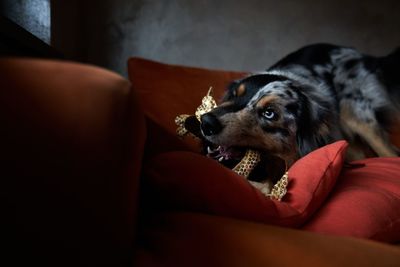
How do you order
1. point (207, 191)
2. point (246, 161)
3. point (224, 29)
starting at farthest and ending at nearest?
point (224, 29), point (246, 161), point (207, 191)

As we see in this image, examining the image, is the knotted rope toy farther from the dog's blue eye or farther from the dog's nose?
the dog's blue eye

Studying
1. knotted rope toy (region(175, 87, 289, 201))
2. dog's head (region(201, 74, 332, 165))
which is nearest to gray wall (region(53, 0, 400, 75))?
dog's head (region(201, 74, 332, 165))

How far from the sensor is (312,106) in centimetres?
187

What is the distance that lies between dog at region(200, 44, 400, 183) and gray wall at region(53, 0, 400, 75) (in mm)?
468

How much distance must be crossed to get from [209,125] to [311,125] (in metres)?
0.43

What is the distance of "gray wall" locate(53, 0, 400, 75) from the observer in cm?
280

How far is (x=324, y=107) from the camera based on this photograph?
6.40 ft

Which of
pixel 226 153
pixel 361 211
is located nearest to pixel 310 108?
pixel 226 153

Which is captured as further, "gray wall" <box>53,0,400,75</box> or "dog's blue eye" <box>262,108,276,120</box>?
"gray wall" <box>53,0,400,75</box>

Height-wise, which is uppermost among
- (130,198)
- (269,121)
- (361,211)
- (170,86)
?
(130,198)

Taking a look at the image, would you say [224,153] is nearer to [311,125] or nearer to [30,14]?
[311,125]

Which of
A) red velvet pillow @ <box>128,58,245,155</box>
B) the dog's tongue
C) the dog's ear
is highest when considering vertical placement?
the dog's ear

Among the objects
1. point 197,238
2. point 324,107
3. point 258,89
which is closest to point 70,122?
point 197,238

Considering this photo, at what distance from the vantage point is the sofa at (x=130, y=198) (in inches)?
21.4
